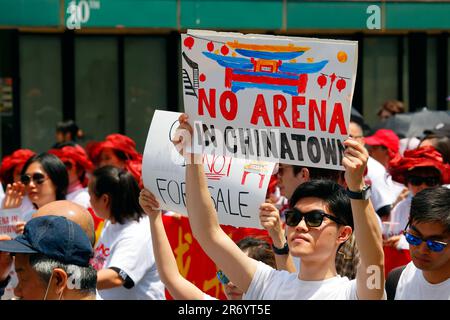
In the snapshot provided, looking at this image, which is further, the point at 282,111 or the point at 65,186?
the point at 65,186

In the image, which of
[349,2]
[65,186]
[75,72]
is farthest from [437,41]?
[65,186]

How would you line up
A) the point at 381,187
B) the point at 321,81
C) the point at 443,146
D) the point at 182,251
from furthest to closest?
the point at 381,187 < the point at 182,251 < the point at 443,146 < the point at 321,81

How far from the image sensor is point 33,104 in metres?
16.3

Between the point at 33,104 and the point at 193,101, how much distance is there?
12191 mm

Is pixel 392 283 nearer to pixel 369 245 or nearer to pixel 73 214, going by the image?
pixel 369 245

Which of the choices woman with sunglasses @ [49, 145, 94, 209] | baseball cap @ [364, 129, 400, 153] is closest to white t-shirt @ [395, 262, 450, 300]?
woman with sunglasses @ [49, 145, 94, 209]

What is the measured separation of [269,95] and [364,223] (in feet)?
2.72

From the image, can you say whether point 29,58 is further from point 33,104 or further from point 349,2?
point 349,2

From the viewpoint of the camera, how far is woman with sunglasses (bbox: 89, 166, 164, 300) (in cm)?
654

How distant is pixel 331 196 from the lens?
4.25 metres

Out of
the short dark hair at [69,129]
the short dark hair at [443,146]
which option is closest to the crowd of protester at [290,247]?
the short dark hair at [443,146]

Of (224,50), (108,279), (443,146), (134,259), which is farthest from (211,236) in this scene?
(443,146)

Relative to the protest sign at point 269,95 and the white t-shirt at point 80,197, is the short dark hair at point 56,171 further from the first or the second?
the protest sign at point 269,95
